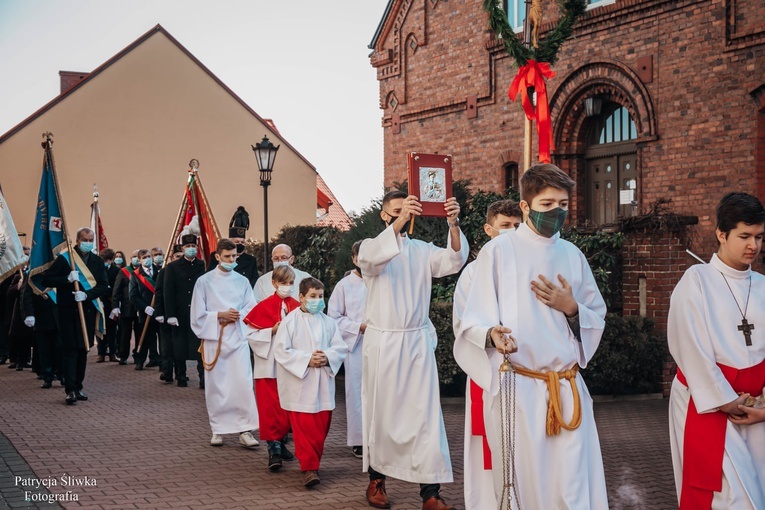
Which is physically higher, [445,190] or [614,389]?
[445,190]

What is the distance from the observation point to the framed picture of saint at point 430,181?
6590 millimetres

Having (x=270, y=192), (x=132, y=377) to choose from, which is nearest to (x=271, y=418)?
(x=132, y=377)

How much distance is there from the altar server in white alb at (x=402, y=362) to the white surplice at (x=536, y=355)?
1.89 meters

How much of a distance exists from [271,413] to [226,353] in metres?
1.32

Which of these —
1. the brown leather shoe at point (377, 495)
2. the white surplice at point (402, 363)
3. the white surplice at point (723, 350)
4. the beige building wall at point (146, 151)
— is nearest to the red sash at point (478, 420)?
Result: the white surplice at point (402, 363)

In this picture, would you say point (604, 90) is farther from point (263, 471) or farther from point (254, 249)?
point (263, 471)

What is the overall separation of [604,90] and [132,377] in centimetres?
1036

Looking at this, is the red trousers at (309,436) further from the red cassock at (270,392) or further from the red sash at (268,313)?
the red sash at (268,313)

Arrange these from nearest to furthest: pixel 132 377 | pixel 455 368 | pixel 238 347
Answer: pixel 238 347
pixel 455 368
pixel 132 377

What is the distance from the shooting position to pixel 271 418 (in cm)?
855

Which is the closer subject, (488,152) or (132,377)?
(132,377)

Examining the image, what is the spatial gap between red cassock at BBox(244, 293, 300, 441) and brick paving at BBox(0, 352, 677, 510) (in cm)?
36

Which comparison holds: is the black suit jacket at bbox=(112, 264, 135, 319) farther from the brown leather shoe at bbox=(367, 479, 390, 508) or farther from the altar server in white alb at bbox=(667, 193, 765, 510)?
the altar server in white alb at bbox=(667, 193, 765, 510)

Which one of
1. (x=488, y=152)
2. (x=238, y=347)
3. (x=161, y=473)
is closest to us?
(x=161, y=473)
